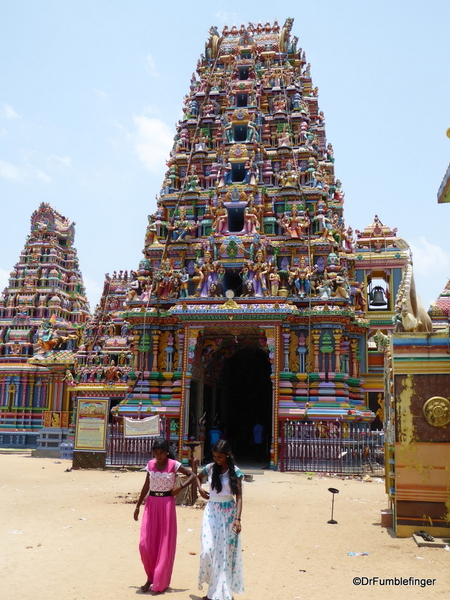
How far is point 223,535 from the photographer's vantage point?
681cm

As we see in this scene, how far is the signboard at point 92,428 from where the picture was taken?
21094 mm

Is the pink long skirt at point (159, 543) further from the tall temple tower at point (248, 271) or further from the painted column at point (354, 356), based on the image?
the painted column at point (354, 356)

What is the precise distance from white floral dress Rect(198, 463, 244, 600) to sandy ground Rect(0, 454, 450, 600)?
1.70 feet

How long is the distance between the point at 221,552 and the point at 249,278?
18.2 m

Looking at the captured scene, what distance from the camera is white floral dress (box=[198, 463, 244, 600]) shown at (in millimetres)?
6680

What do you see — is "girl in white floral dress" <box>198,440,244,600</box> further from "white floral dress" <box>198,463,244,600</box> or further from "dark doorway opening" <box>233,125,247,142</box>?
"dark doorway opening" <box>233,125,247,142</box>

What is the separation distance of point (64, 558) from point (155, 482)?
238cm

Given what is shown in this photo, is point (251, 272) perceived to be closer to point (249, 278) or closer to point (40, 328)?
point (249, 278)

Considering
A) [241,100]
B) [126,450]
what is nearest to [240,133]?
[241,100]

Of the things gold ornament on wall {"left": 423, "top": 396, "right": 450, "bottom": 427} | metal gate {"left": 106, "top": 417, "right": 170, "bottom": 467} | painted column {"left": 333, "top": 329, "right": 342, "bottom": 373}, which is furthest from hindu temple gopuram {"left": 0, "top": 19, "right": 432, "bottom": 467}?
gold ornament on wall {"left": 423, "top": 396, "right": 450, "bottom": 427}

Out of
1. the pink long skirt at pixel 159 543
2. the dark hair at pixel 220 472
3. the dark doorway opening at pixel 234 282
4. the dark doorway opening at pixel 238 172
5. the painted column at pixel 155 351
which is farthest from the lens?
the dark doorway opening at pixel 238 172

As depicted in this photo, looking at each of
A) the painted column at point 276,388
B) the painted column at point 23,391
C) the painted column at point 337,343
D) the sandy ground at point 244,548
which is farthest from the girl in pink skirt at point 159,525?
the painted column at point 23,391

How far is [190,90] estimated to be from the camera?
32031 millimetres

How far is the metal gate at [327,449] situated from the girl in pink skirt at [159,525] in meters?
13.9
